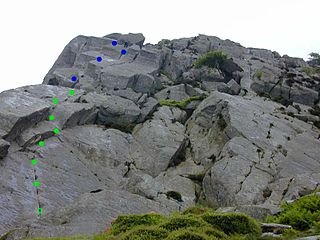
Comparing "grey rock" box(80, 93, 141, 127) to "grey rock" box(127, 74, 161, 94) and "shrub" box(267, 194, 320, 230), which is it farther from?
"shrub" box(267, 194, 320, 230)

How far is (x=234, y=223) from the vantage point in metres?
15.6

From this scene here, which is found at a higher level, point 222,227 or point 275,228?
point 275,228

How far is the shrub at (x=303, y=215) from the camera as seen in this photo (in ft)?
50.8

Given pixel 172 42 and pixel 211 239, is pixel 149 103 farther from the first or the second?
pixel 172 42

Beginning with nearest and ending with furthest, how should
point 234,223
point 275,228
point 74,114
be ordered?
1. point 275,228
2. point 234,223
3. point 74,114

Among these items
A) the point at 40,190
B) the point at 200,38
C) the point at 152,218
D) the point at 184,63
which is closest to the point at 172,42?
the point at 200,38

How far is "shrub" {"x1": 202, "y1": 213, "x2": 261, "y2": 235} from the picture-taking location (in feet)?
49.5

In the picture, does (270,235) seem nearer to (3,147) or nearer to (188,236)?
(188,236)

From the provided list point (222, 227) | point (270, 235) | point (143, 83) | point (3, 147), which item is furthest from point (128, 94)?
point (270, 235)

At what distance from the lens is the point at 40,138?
41.5 m

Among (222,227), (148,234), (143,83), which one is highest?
(143,83)

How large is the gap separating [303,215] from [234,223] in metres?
3.22

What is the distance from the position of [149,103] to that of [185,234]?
146ft

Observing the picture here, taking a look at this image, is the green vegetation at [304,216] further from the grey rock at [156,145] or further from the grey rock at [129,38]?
the grey rock at [129,38]
